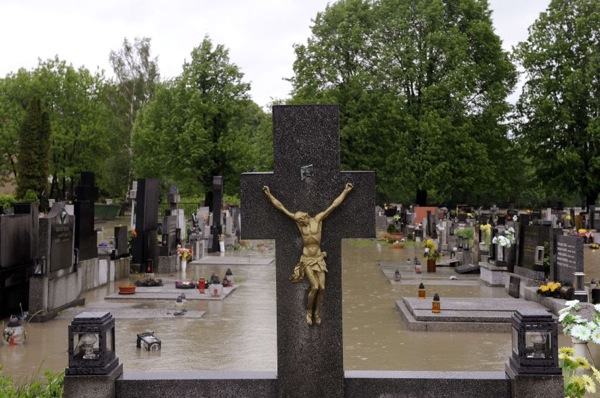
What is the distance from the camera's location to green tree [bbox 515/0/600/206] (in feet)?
133

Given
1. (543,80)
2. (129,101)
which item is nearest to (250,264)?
(543,80)

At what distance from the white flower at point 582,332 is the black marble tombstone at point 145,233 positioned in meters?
17.2

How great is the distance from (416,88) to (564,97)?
30.4ft

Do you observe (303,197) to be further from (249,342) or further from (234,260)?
(234,260)

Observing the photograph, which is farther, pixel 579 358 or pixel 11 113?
pixel 11 113

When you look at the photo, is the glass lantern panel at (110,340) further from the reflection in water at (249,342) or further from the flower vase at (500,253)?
the flower vase at (500,253)

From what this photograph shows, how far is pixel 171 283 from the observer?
19.4 meters

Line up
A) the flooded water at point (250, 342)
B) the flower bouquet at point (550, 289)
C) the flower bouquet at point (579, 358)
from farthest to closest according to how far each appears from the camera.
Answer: the flower bouquet at point (550, 289)
the flooded water at point (250, 342)
the flower bouquet at point (579, 358)

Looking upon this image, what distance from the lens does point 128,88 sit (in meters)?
58.2

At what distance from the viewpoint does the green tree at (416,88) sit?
134ft

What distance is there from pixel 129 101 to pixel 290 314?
5481 centimetres

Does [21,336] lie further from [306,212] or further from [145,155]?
[145,155]

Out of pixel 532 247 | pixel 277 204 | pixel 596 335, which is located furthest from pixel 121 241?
pixel 596 335

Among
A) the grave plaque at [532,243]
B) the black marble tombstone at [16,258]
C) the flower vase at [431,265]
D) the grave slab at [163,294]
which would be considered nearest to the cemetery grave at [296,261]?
the black marble tombstone at [16,258]
